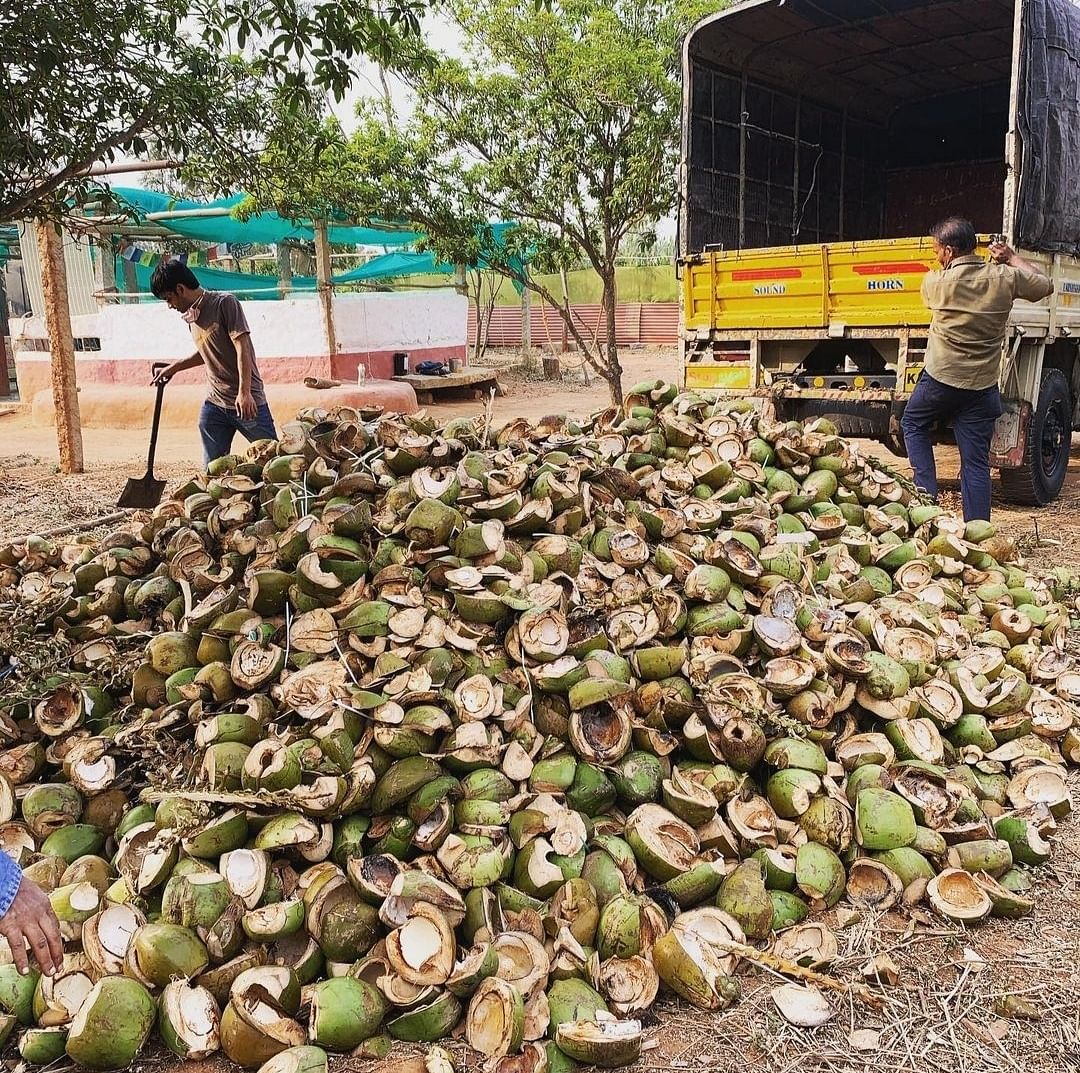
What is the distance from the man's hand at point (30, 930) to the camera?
1.55 meters

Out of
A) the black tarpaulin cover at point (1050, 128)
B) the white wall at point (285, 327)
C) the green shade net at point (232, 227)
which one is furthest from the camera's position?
the green shade net at point (232, 227)

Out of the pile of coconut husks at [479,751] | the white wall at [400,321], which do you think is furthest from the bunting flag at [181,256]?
the pile of coconut husks at [479,751]

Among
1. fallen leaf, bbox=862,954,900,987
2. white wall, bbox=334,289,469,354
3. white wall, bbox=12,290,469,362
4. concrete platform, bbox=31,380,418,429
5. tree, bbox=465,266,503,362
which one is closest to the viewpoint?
fallen leaf, bbox=862,954,900,987

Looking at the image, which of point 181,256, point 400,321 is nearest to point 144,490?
point 400,321

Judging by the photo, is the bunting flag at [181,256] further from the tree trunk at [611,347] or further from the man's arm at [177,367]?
the man's arm at [177,367]

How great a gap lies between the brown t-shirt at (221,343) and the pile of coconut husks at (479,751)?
1686mm

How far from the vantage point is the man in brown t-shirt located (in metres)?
5.20

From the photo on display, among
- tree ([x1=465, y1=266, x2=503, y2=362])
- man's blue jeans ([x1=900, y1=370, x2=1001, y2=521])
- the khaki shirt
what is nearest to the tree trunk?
tree ([x1=465, y1=266, x2=503, y2=362])

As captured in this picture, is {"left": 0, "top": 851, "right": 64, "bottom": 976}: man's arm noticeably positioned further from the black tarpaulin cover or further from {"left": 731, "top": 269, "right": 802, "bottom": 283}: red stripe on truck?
the black tarpaulin cover

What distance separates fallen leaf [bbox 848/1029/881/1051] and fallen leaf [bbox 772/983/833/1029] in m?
0.06

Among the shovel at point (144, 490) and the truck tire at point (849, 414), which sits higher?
the truck tire at point (849, 414)

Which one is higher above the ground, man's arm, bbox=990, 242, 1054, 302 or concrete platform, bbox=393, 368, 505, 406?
man's arm, bbox=990, 242, 1054, 302

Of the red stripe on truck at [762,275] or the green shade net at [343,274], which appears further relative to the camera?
the green shade net at [343,274]

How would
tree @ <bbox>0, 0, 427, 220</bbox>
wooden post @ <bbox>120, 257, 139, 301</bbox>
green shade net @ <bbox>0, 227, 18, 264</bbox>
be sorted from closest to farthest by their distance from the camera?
1. tree @ <bbox>0, 0, 427, 220</bbox>
2. wooden post @ <bbox>120, 257, 139, 301</bbox>
3. green shade net @ <bbox>0, 227, 18, 264</bbox>
